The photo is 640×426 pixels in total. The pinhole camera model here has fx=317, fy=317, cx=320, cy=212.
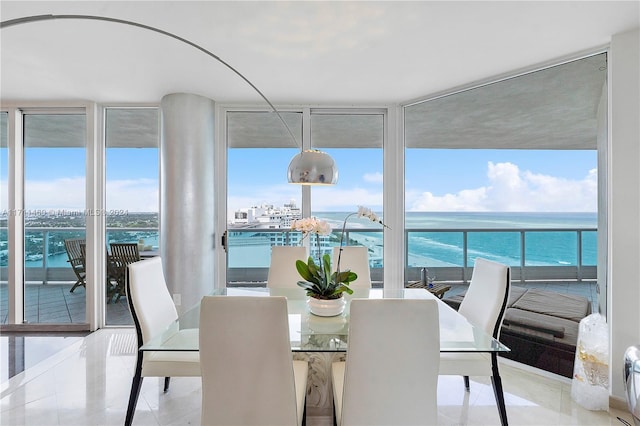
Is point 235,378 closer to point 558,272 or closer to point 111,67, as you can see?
point 111,67

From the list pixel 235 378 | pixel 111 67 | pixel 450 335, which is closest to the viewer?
pixel 235 378

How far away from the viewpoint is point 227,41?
220 centimetres

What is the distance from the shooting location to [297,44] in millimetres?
2230

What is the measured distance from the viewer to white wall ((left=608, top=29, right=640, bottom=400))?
2.07 metres

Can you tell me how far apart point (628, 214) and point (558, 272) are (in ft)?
2.99

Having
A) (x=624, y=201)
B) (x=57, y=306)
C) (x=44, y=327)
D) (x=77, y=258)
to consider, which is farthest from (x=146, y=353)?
(x=624, y=201)

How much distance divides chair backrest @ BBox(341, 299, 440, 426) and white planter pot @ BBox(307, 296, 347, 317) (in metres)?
0.58

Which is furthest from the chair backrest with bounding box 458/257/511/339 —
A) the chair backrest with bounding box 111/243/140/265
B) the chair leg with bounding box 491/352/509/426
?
the chair backrest with bounding box 111/243/140/265

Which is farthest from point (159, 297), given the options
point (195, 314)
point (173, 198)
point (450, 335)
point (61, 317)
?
point (61, 317)

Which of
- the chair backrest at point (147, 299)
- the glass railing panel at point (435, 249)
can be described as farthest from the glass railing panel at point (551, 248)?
the chair backrest at point (147, 299)

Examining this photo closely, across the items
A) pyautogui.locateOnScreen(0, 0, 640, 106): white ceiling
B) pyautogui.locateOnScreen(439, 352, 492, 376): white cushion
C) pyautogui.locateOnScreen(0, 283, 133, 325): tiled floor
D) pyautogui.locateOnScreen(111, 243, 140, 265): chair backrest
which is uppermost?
pyautogui.locateOnScreen(0, 0, 640, 106): white ceiling

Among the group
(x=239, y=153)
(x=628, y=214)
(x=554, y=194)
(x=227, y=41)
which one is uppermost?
(x=227, y=41)

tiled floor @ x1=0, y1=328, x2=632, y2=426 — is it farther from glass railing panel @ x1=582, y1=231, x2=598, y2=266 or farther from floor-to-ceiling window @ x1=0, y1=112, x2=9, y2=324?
floor-to-ceiling window @ x1=0, y1=112, x2=9, y2=324

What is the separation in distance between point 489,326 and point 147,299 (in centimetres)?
207
